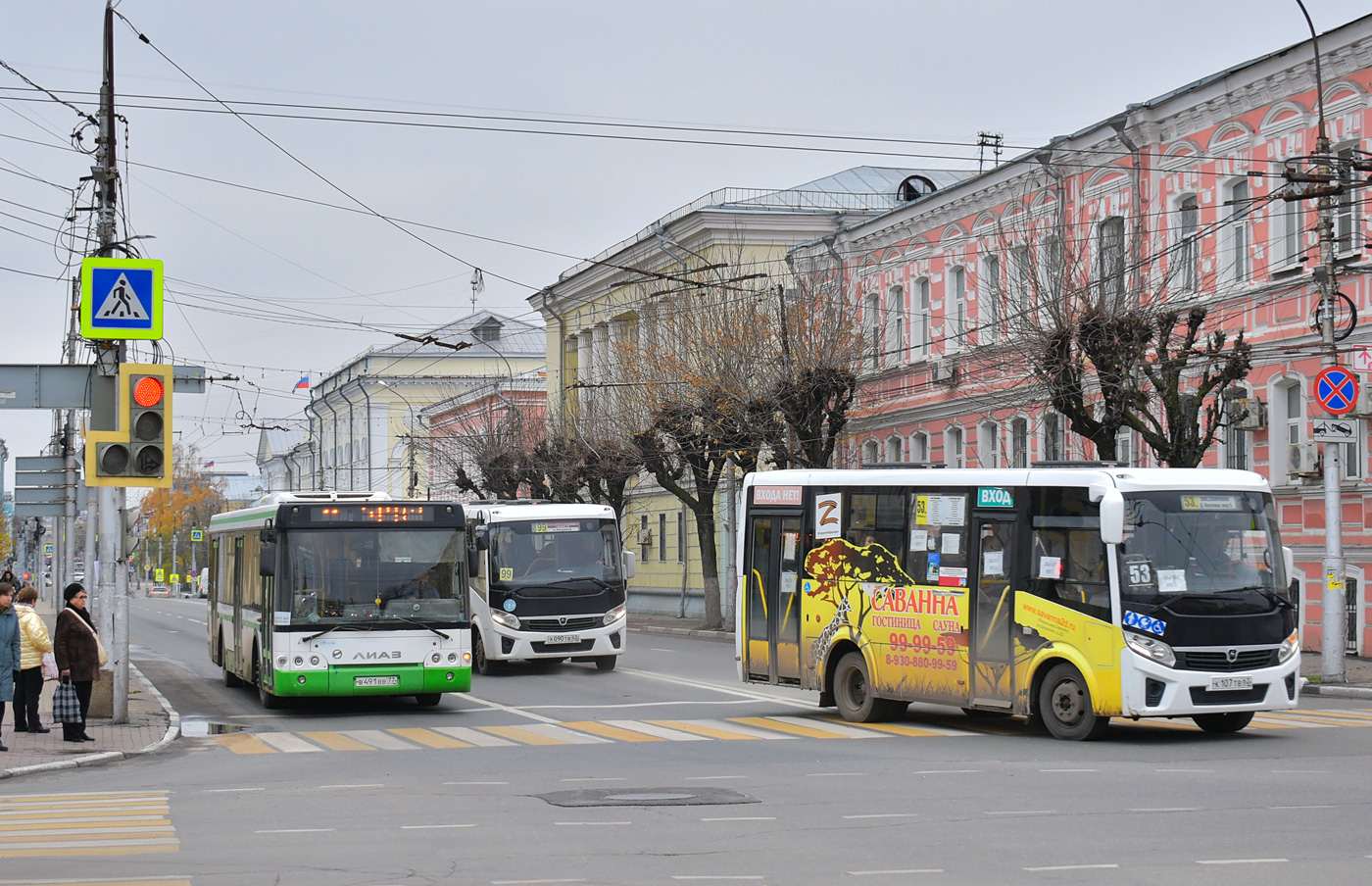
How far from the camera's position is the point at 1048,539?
626 inches

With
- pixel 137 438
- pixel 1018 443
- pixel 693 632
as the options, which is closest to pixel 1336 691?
pixel 137 438

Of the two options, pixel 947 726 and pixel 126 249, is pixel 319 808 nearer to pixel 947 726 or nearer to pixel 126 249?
pixel 947 726

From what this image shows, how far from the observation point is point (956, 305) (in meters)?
39.5

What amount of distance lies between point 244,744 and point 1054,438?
71.4ft

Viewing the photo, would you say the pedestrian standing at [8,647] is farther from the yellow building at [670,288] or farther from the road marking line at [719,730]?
the yellow building at [670,288]

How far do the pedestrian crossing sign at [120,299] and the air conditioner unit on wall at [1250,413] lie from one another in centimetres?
1879

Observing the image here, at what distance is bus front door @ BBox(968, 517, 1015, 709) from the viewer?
1616 centimetres

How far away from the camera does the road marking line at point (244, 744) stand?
1628cm

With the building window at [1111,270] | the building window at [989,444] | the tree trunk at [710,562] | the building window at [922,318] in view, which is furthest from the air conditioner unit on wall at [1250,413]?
the tree trunk at [710,562]

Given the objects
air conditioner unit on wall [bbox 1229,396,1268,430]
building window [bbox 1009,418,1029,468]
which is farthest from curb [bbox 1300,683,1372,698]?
building window [bbox 1009,418,1029,468]

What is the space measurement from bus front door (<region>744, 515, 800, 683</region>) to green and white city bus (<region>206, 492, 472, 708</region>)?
11.7ft

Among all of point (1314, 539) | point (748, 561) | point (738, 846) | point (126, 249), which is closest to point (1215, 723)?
point (748, 561)

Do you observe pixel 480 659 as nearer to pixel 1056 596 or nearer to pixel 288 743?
pixel 288 743

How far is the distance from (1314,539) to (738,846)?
2113 centimetres
